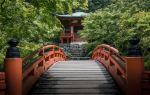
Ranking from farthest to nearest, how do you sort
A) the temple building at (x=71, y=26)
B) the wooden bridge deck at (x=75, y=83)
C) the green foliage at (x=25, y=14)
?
the temple building at (x=71, y=26) < the green foliage at (x=25, y=14) < the wooden bridge deck at (x=75, y=83)

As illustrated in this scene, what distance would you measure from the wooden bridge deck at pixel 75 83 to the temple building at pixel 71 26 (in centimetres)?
3491

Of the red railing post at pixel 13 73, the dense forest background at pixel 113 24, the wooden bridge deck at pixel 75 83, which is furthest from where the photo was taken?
the dense forest background at pixel 113 24

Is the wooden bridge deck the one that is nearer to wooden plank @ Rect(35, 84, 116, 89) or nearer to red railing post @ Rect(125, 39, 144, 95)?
wooden plank @ Rect(35, 84, 116, 89)

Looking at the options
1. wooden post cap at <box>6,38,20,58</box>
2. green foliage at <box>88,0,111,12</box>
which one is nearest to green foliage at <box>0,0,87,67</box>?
wooden post cap at <box>6,38,20,58</box>

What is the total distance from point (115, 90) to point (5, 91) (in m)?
3.38

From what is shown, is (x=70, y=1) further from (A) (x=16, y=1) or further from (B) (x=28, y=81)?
(B) (x=28, y=81)

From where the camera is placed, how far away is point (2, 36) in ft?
45.1

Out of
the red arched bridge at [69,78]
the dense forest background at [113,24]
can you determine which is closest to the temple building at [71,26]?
the dense forest background at [113,24]

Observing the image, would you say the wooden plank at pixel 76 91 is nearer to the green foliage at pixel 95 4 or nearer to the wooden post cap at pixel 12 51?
the wooden post cap at pixel 12 51

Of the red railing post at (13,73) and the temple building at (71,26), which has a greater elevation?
the temple building at (71,26)

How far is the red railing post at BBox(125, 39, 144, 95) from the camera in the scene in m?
8.74

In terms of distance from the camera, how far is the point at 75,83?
1129cm

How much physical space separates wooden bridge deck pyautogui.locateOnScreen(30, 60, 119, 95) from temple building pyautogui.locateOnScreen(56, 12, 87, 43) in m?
34.9

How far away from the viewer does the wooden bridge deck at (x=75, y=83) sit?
33.6 ft
